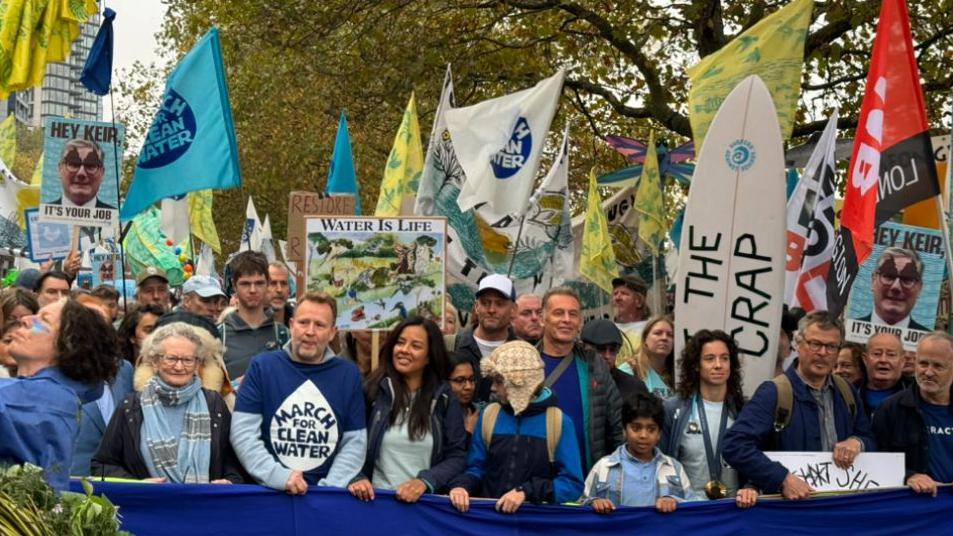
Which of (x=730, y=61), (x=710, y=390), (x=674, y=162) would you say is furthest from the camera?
(x=674, y=162)

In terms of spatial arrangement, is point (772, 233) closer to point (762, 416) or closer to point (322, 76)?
point (762, 416)

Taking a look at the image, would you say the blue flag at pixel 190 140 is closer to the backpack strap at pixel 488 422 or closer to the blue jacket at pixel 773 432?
the backpack strap at pixel 488 422

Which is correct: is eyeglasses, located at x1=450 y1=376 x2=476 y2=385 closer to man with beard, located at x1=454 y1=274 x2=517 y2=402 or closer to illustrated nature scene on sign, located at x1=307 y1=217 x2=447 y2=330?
man with beard, located at x1=454 y1=274 x2=517 y2=402

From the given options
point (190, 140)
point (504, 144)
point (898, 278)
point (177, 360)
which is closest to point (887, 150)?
point (898, 278)

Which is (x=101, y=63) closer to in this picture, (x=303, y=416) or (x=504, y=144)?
(x=504, y=144)

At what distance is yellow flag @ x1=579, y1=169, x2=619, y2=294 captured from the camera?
Answer: 12352mm

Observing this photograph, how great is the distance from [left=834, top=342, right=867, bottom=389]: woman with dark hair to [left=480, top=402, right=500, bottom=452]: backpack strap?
8.63 feet

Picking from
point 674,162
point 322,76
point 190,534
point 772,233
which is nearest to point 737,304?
point 772,233

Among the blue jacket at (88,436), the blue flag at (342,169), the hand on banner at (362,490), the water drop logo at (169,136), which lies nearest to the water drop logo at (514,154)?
the water drop logo at (169,136)

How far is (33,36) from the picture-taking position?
1119 centimetres

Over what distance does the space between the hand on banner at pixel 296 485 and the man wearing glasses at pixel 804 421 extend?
187 cm

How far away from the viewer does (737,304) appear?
839cm

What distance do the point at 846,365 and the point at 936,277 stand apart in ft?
3.59

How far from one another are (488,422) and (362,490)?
659mm
